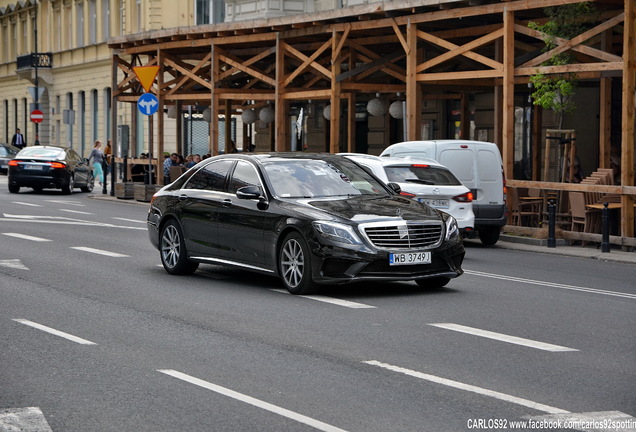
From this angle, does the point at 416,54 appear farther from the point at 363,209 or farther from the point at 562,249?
the point at 363,209

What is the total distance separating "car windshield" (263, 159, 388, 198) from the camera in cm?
1399

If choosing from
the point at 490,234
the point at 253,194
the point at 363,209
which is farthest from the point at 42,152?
the point at 363,209

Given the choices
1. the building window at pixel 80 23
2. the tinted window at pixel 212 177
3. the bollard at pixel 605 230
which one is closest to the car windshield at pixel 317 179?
the tinted window at pixel 212 177

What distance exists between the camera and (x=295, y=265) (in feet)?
43.6

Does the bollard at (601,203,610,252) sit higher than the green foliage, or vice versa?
the green foliage

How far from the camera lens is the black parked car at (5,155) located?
58812 mm

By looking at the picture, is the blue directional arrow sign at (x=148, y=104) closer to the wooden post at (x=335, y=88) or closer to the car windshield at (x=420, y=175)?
the wooden post at (x=335, y=88)

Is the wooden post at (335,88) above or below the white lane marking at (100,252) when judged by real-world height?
above

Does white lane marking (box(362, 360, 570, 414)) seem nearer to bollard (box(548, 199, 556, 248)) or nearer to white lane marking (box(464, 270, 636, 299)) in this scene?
white lane marking (box(464, 270, 636, 299))

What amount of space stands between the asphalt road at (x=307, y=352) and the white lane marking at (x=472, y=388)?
13 mm

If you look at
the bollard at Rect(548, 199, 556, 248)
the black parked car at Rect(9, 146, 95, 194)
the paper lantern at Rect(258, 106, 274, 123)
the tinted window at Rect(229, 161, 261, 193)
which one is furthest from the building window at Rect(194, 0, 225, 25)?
the tinted window at Rect(229, 161, 261, 193)

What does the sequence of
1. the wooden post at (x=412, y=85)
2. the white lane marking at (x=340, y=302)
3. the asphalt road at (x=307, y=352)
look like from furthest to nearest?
the wooden post at (x=412, y=85) → the white lane marking at (x=340, y=302) → the asphalt road at (x=307, y=352)

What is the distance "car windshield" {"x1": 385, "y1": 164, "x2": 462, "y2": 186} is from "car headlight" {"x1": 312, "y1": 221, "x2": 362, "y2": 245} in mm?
7123

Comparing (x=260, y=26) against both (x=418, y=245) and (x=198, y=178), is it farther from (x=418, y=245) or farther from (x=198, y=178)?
(x=418, y=245)
